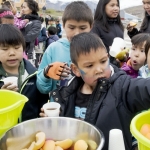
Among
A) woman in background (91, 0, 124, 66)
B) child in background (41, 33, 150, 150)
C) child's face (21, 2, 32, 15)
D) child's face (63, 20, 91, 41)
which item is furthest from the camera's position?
child's face (21, 2, 32, 15)

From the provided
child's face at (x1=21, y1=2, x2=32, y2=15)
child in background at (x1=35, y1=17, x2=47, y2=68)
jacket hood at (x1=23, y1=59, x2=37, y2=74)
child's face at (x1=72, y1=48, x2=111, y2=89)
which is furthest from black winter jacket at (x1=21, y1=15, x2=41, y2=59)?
child's face at (x1=72, y1=48, x2=111, y2=89)

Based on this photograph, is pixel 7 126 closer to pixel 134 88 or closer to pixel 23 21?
pixel 134 88

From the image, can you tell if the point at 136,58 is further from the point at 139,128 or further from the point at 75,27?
the point at 139,128

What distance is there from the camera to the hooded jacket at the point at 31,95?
155cm

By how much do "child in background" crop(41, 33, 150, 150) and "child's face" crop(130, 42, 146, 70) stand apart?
0.84m

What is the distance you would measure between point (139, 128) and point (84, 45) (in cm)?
53

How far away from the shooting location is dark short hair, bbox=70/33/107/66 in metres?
1.19

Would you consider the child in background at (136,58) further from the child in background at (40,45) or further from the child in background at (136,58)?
the child in background at (40,45)

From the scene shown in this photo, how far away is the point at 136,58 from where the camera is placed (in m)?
2.04

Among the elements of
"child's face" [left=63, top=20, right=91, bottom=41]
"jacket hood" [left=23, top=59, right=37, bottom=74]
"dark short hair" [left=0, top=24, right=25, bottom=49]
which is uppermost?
"child's face" [left=63, top=20, right=91, bottom=41]

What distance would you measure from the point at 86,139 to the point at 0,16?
3074 millimetres

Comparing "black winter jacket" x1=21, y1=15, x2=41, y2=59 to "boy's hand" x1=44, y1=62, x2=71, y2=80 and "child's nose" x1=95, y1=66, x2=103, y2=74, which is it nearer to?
"boy's hand" x1=44, y1=62, x2=71, y2=80

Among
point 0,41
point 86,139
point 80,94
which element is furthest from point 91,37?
point 0,41

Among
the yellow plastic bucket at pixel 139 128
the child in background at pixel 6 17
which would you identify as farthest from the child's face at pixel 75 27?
the child in background at pixel 6 17
